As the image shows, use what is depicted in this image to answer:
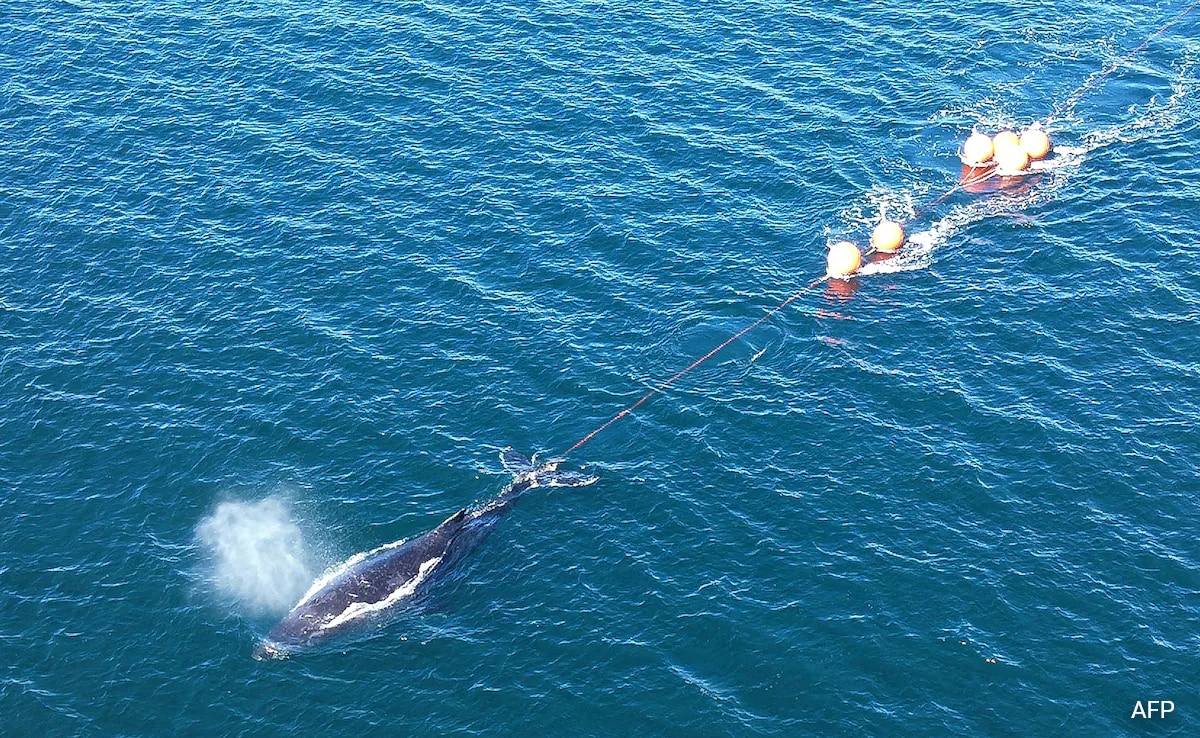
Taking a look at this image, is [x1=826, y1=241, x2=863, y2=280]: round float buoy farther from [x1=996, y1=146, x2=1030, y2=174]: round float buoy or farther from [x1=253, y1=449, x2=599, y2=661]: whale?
[x1=253, y1=449, x2=599, y2=661]: whale

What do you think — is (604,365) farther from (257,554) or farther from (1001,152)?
(1001,152)

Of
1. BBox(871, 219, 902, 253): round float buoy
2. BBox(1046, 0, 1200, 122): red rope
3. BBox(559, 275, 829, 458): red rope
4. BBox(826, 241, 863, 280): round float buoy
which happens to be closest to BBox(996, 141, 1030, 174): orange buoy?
BBox(1046, 0, 1200, 122): red rope

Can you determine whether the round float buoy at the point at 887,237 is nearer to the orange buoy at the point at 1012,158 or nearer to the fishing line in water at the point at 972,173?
the fishing line in water at the point at 972,173

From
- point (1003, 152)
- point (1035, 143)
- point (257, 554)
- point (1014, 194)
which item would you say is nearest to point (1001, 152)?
point (1003, 152)

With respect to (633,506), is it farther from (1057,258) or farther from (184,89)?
(184,89)

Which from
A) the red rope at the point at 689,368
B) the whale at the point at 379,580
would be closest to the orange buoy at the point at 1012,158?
the red rope at the point at 689,368

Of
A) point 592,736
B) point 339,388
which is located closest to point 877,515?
point 592,736
